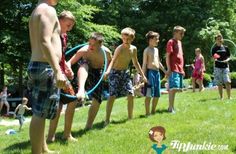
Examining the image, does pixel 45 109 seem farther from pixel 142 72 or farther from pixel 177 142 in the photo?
pixel 142 72

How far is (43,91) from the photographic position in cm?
520

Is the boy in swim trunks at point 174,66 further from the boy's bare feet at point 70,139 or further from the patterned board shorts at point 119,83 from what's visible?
the boy's bare feet at point 70,139

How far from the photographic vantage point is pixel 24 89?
30.1m

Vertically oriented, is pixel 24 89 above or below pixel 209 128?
below

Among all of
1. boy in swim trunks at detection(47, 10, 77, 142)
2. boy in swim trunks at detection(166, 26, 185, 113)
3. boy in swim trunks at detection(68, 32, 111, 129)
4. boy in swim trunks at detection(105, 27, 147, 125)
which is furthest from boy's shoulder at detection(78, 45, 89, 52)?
boy in swim trunks at detection(166, 26, 185, 113)

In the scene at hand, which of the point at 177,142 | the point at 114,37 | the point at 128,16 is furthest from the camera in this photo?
the point at 128,16

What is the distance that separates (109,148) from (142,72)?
10.4ft

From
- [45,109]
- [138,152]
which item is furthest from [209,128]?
[45,109]

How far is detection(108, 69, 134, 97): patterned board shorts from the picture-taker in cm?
877

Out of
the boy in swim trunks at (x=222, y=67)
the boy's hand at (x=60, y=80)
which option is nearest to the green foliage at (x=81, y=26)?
the boy in swim trunks at (x=222, y=67)

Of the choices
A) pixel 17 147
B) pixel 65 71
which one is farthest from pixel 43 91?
pixel 17 147

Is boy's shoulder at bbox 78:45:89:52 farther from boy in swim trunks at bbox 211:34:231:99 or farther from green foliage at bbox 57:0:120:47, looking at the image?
green foliage at bbox 57:0:120:47

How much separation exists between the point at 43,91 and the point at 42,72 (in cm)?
22

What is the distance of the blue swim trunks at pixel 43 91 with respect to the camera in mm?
5180
